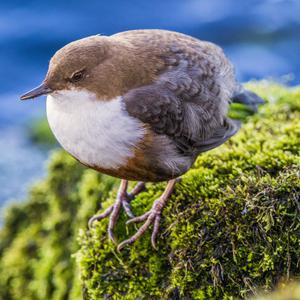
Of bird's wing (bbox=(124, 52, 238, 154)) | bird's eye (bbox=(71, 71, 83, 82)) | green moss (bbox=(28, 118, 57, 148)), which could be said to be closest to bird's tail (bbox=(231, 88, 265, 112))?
bird's wing (bbox=(124, 52, 238, 154))

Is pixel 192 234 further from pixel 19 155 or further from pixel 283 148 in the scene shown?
pixel 19 155

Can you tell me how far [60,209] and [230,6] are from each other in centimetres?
655

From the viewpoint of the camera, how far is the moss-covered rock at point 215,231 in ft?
11.0

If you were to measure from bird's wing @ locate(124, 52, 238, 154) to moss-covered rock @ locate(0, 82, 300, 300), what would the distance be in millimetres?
241

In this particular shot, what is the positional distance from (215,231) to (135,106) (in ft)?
2.82

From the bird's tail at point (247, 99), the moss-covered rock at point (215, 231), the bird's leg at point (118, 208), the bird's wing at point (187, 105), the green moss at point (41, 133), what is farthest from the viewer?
the green moss at point (41, 133)

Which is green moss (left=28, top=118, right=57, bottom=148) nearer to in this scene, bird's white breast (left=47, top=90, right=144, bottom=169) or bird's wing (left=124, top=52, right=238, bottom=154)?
bird's wing (left=124, top=52, right=238, bottom=154)

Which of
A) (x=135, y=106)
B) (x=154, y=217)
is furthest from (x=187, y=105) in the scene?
(x=154, y=217)

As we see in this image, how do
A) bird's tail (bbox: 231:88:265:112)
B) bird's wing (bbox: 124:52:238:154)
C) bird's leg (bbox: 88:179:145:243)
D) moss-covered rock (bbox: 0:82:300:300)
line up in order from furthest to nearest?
bird's tail (bbox: 231:88:265:112)
bird's leg (bbox: 88:179:145:243)
bird's wing (bbox: 124:52:238:154)
moss-covered rock (bbox: 0:82:300:300)

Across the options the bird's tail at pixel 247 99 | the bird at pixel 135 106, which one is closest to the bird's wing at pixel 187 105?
the bird at pixel 135 106

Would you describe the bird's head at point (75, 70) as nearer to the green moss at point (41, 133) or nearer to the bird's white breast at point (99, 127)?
the bird's white breast at point (99, 127)

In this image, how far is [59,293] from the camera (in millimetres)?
5055

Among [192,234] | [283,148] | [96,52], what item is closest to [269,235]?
[192,234]

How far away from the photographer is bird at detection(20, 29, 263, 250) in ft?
11.2
